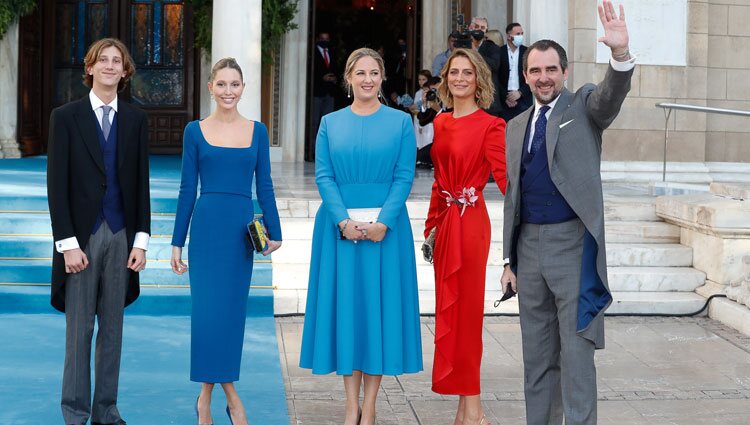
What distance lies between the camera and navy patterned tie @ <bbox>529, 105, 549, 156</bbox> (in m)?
5.11

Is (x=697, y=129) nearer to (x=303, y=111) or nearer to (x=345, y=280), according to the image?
(x=303, y=111)

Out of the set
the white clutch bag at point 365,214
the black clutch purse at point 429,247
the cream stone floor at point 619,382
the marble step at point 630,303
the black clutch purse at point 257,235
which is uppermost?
the white clutch bag at point 365,214

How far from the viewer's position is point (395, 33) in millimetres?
22562

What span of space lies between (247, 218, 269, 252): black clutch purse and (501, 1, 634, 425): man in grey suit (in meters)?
1.24

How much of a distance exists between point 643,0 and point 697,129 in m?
1.73

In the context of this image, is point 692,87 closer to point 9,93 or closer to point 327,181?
point 9,93

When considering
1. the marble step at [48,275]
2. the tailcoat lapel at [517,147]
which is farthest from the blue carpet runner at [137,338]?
the tailcoat lapel at [517,147]

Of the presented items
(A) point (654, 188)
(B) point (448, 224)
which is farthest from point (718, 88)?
(B) point (448, 224)

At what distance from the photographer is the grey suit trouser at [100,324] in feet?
18.2

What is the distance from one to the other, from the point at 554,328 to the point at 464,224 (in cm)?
100

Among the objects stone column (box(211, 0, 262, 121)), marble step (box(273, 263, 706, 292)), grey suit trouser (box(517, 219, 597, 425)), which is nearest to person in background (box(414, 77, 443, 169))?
stone column (box(211, 0, 262, 121))

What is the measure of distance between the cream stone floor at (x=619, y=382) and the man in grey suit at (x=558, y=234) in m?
1.24

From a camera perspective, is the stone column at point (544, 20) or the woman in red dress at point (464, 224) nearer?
the woman in red dress at point (464, 224)

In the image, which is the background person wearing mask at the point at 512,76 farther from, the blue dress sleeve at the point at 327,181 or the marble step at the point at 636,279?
the blue dress sleeve at the point at 327,181
